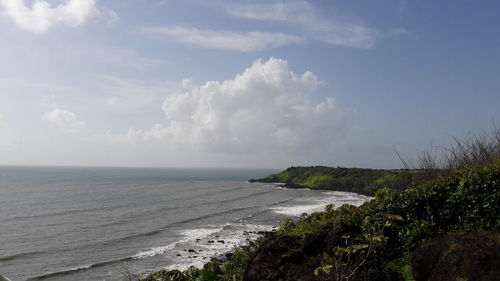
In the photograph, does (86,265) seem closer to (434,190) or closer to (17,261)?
(17,261)

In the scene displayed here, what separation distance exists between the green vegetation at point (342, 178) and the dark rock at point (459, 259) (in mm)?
61710

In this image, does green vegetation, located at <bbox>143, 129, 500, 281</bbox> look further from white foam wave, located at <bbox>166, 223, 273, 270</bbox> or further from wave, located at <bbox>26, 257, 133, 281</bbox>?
wave, located at <bbox>26, 257, 133, 281</bbox>

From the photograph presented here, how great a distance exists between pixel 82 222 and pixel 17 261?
50.3 feet

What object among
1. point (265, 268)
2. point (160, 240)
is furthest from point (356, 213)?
point (160, 240)

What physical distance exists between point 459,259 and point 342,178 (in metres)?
87.8

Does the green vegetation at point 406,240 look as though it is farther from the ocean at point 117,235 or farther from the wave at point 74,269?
the wave at point 74,269

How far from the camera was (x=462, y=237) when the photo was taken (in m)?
9.63

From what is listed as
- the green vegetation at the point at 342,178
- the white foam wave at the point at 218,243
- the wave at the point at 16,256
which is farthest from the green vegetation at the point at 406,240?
the green vegetation at the point at 342,178

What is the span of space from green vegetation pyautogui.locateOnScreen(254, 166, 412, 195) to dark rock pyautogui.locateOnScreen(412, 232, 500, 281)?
61.7 metres

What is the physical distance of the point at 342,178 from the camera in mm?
94188

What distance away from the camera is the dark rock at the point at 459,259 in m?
8.34

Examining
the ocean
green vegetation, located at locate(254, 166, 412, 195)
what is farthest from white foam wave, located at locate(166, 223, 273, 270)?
green vegetation, located at locate(254, 166, 412, 195)

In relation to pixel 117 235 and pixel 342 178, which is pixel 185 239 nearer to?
pixel 117 235

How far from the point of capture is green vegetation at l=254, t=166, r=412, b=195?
257ft
